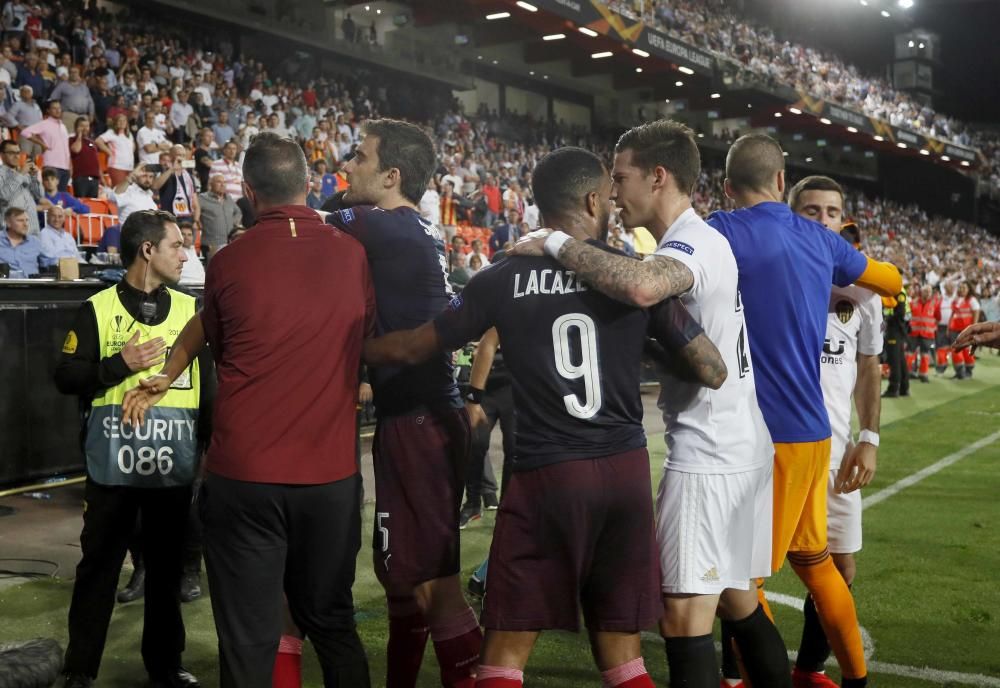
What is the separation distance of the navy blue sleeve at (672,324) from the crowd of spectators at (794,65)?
93.2 ft

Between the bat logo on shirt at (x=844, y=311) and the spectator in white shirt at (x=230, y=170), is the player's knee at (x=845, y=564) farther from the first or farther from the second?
the spectator in white shirt at (x=230, y=170)

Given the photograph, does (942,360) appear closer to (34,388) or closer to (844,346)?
(34,388)

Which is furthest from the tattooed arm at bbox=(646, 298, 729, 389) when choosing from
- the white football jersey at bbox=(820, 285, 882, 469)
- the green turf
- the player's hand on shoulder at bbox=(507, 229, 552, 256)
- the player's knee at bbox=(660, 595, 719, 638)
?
the green turf

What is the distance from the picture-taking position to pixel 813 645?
12.7 ft

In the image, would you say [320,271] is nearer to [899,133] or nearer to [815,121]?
[815,121]

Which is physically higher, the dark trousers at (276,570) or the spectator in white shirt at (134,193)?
the spectator in white shirt at (134,193)

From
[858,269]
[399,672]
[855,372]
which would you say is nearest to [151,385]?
[399,672]

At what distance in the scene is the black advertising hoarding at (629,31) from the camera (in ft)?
89.5

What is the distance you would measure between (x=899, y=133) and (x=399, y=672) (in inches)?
1946

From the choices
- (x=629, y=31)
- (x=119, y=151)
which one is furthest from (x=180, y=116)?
(x=629, y=31)

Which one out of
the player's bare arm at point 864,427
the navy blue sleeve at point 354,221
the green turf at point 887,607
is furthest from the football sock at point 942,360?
the navy blue sleeve at point 354,221

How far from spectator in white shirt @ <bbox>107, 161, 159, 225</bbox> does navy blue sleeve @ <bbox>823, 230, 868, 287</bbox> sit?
993 cm

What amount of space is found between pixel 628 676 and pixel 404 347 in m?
1.13

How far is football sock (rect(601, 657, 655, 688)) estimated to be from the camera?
2748 millimetres
